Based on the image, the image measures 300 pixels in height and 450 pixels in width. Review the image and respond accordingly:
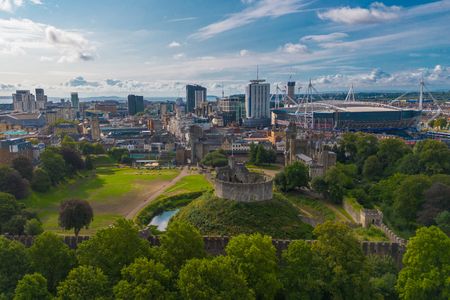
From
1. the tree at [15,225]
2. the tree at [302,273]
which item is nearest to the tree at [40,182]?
the tree at [15,225]

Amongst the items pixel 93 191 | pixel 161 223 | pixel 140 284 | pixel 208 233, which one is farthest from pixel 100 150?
pixel 140 284

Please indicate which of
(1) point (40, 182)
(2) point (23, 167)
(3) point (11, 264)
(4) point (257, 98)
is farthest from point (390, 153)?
(4) point (257, 98)

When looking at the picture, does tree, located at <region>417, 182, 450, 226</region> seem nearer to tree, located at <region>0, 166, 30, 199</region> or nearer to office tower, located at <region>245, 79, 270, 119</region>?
tree, located at <region>0, 166, 30, 199</region>

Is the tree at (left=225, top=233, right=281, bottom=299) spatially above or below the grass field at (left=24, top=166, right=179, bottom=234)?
above

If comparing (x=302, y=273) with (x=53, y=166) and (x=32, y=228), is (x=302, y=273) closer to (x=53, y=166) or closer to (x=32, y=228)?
(x=32, y=228)

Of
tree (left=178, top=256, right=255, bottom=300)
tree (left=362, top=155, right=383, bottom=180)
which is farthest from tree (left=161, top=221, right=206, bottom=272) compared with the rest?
tree (left=362, top=155, right=383, bottom=180)

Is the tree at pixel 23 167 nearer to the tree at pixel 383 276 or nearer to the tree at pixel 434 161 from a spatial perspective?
the tree at pixel 383 276

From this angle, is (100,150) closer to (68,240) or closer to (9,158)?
(9,158)
